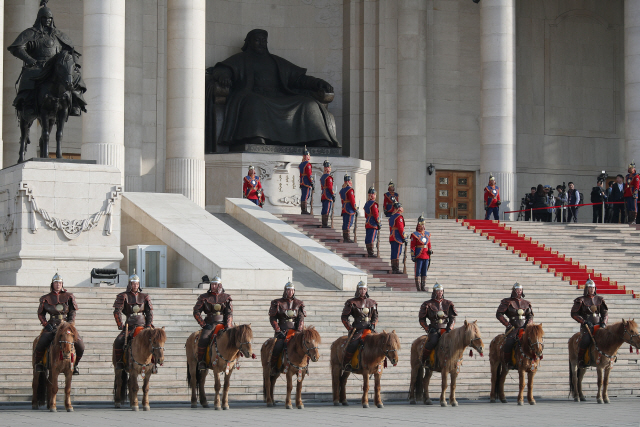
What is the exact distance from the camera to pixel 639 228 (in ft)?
111

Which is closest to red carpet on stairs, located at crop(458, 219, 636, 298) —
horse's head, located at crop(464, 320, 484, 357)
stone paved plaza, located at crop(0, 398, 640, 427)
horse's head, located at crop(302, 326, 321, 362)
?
stone paved plaza, located at crop(0, 398, 640, 427)

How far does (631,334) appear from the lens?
18531mm

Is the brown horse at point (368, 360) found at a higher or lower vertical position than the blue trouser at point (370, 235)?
lower

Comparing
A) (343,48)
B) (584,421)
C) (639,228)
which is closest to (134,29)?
(343,48)

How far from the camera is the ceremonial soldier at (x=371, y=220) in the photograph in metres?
28.8

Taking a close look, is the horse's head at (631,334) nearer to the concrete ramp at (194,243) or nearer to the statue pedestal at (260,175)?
the concrete ramp at (194,243)

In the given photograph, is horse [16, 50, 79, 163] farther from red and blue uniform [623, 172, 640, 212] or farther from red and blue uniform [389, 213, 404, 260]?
red and blue uniform [623, 172, 640, 212]

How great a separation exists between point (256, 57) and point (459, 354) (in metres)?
25.1

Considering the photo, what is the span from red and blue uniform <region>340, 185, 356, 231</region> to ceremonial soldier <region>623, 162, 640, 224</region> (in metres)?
9.57

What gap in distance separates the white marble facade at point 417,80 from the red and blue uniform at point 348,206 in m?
6.24

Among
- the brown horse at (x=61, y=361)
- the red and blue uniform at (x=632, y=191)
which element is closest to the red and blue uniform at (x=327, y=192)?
the red and blue uniform at (x=632, y=191)

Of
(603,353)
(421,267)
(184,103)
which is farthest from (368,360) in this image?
(184,103)

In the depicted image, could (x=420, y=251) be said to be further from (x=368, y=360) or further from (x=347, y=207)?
(x=368, y=360)

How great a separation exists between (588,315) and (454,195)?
25129 mm
